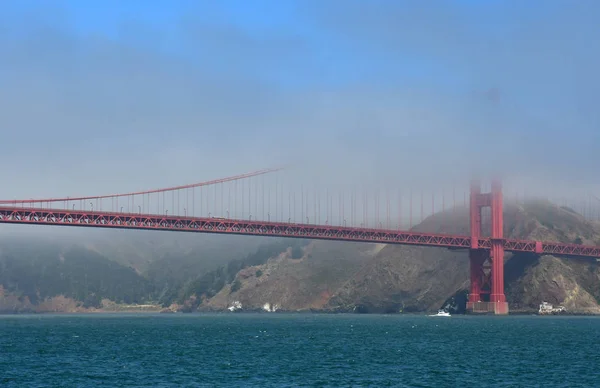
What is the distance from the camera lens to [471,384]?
5609cm

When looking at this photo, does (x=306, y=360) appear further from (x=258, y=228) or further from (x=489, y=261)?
(x=489, y=261)

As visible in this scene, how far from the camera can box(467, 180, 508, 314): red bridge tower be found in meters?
174

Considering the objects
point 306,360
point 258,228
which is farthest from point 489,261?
point 306,360

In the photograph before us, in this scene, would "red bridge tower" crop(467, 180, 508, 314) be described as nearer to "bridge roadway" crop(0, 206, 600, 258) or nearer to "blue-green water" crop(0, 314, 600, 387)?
"bridge roadway" crop(0, 206, 600, 258)

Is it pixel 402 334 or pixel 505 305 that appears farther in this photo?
pixel 505 305

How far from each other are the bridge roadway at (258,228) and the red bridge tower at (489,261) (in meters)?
1.92

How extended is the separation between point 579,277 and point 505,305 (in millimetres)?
27891

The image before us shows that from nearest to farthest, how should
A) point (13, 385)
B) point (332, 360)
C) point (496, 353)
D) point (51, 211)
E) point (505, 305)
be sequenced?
point (13, 385) < point (332, 360) < point (496, 353) < point (51, 211) < point (505, 305)

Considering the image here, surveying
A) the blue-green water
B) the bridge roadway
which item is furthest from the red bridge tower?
the blue-green water

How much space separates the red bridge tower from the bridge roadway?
1919 mm

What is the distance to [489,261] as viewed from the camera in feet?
582

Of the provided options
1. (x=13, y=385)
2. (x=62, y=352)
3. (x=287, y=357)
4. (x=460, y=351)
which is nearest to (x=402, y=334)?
(x=460, y=351)

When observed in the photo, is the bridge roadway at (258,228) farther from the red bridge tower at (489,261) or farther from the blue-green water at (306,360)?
the blue-green water at (306,360)

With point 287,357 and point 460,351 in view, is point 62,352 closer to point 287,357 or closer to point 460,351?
point 287,357
